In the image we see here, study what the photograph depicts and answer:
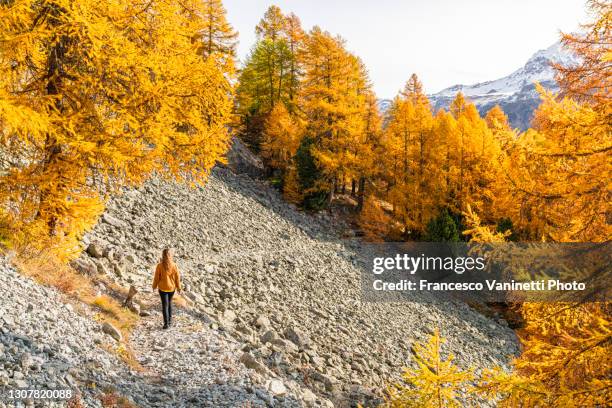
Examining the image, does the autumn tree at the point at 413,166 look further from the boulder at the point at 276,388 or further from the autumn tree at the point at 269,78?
the boulder at the point at 276,388

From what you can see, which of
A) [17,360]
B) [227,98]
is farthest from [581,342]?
[227,98]

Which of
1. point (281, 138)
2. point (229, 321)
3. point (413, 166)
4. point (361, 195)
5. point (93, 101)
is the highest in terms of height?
point (281, 138)

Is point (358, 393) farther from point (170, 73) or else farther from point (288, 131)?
point (288, 131)

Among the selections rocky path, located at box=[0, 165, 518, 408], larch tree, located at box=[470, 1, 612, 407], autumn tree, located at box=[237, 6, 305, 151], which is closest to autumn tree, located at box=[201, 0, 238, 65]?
autumn tree, located at box=[237, 6, 305, 151]

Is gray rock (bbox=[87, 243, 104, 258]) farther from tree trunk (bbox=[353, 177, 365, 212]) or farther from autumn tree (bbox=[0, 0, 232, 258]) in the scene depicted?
tree trunk (bbox=[353, 177, 365, 212])

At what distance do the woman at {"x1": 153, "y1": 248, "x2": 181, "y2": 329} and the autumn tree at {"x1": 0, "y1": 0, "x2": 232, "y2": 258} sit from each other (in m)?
1.90

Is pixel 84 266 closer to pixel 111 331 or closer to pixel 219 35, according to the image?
pixel 111 331

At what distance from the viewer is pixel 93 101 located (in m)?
7.42

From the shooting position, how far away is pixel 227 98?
8.76m

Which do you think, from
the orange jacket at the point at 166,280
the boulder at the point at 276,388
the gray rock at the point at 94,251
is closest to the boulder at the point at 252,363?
the boulder at the point at 276,388

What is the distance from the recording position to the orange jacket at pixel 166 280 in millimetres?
8648

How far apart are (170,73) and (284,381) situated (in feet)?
21.4

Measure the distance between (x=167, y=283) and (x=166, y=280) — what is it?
69 mm

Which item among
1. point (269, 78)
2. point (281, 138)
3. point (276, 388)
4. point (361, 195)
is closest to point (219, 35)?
point (269, 78)
